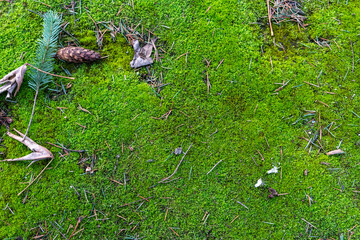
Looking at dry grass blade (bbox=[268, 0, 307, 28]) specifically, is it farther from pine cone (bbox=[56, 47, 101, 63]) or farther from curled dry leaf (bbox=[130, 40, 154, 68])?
pine cone (bbox=[56, 47, 101, 63])

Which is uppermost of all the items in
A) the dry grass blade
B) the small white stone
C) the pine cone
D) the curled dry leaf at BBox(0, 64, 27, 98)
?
the dry grass blade

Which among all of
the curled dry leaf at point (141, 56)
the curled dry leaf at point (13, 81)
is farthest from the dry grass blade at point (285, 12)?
the curled dry leaf at point (13, 81)

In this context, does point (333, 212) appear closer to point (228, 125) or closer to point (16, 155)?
point (228, 125)

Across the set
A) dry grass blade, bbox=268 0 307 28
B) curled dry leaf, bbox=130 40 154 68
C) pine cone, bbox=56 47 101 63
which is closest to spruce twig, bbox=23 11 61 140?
pine cone, bbox=56 47 101 63

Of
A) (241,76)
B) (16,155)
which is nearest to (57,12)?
(16,155)

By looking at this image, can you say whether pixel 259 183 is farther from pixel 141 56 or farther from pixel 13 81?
pixel 13 81
